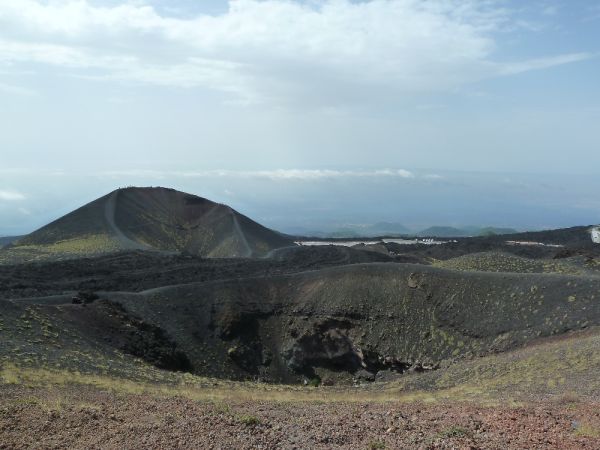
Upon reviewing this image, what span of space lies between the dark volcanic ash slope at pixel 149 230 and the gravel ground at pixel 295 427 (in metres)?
64.9

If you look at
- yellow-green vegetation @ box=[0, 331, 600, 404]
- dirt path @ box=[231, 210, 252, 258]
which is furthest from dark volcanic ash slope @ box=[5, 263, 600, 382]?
dirt path @ box=[231, 210, 252, 258]

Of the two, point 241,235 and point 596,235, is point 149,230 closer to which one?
point 241,235

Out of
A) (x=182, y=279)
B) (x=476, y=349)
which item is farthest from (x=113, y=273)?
(x=476, y=349)

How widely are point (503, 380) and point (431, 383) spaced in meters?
4.98

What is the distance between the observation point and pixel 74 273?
61781mm

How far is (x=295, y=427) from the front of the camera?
50.8 ft

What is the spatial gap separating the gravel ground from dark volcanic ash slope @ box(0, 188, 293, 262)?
213 feet

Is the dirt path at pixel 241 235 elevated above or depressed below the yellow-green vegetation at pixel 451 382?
above

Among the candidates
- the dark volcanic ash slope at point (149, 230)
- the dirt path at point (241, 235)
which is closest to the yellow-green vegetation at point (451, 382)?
the dirt path at point (241, 235)

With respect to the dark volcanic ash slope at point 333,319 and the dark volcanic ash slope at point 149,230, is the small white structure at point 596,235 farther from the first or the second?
the dark volcanic ash slope at point 333,319

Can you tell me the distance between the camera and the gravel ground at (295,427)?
44.8 ft

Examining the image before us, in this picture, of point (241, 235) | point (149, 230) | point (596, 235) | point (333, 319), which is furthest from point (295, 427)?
point (596, 235)

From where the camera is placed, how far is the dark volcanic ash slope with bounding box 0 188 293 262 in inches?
3307

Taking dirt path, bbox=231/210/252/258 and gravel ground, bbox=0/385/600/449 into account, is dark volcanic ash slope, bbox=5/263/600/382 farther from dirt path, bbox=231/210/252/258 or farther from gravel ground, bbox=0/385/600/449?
dirt path, bbox=231/210/252/258
